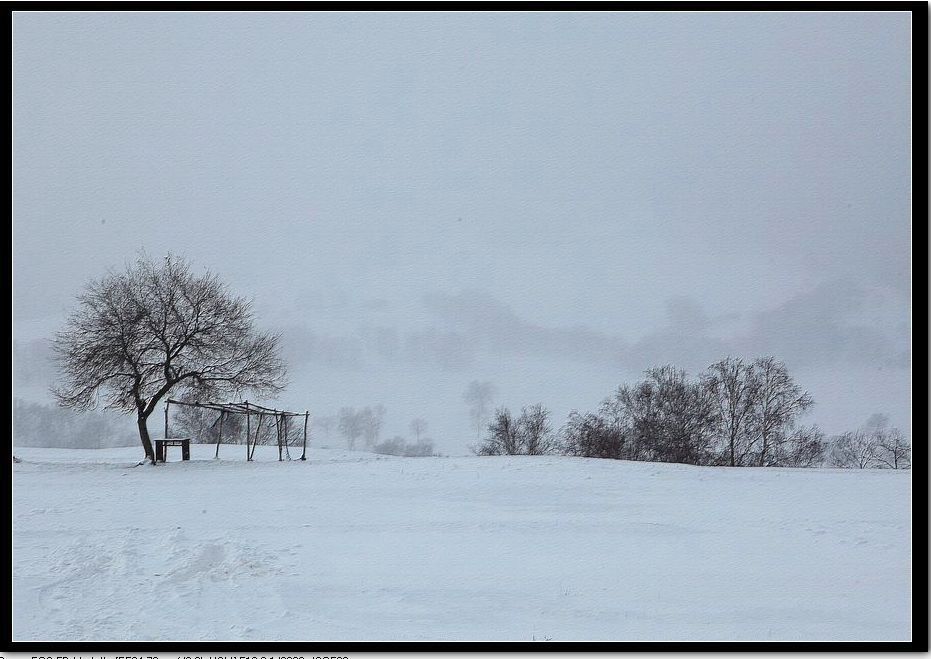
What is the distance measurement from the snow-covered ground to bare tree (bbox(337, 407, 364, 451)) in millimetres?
19014

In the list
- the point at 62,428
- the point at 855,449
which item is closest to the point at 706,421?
the point at 855,449

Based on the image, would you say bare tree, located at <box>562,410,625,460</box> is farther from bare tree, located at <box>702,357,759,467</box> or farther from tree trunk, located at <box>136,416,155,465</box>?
tree trunk, located at <box>136,416,155,465</box>

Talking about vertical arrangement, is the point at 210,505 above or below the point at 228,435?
above

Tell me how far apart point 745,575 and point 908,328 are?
4.01 meters

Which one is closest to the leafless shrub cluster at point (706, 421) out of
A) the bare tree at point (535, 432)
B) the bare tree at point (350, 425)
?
the bare tree at point (535, 432)

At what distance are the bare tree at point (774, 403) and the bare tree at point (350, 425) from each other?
2061 cm

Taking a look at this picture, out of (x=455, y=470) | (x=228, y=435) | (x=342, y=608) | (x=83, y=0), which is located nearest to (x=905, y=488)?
(x=455, y=470)

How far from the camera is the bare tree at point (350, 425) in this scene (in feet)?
111

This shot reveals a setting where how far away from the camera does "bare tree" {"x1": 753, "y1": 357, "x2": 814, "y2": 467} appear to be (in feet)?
Answer: 99.6

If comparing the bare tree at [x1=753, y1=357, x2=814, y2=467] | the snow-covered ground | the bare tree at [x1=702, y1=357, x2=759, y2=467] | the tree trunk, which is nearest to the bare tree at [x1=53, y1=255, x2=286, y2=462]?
the tree trunk

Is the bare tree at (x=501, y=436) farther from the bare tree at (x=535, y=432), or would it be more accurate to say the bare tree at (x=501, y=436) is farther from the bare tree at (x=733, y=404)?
the bare tree at (x=733, y=404)

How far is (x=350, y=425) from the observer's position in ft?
118

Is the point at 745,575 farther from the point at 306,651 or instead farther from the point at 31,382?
the point at 31,382

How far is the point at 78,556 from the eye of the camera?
890 centimetres
